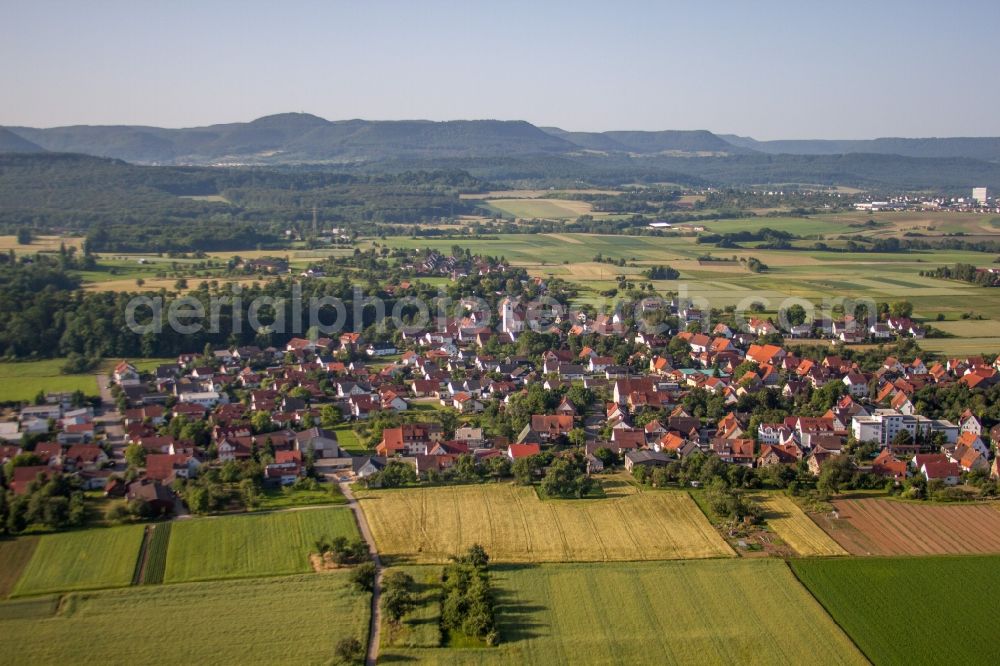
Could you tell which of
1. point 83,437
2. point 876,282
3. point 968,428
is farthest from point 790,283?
point 83,437

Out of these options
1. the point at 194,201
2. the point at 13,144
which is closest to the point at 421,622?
the point at 194,201

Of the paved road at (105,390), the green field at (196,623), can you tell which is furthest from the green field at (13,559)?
the paved road at (105,390)

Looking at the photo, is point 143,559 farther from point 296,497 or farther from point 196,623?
point 296,497

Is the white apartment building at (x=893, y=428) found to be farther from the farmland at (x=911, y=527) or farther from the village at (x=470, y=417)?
the farmland at (x=911, y=527)

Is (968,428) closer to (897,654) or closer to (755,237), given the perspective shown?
(897,654)

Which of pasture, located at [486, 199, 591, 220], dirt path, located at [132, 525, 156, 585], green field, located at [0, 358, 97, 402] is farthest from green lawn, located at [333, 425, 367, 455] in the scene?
pasture, located at [486, 199, 591, 220]
